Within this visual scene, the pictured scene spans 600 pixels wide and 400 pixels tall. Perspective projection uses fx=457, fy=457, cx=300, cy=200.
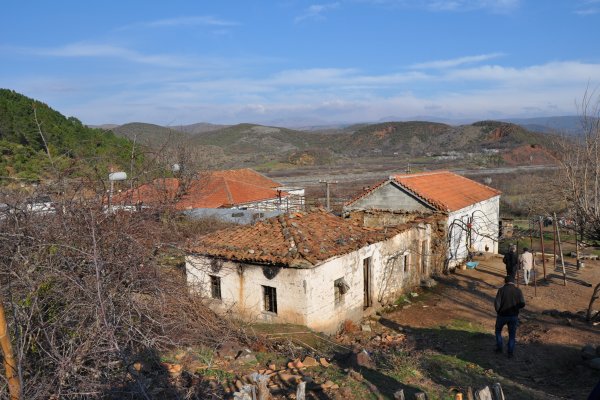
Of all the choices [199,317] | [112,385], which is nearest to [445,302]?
[199,317]

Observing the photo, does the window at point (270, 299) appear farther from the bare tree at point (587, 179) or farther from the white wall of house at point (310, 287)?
the bare tree at point (587, 179)

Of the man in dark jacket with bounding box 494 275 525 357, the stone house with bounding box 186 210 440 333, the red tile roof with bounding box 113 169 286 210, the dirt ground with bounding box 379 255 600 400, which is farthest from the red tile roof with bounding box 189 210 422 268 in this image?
the red tile roof with bounding box 113 169 286 210

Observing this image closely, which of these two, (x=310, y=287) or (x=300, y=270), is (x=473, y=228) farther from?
(x=300, y=270)

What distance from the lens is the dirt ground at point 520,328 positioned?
31.4ft

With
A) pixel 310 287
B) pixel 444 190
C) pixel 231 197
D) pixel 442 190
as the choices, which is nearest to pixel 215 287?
pixel 310 287

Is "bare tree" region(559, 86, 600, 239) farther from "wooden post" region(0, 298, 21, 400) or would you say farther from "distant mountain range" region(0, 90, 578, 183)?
"distant mountain range" region(0, 90, 578, 183)

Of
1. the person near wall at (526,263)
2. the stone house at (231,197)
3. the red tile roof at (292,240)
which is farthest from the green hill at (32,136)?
the person near wall at (526,263)

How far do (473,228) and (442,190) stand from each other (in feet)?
8.91

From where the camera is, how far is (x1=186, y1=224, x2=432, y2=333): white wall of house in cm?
1253

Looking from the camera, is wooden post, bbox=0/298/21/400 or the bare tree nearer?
wooden post, bbox=0/298/21/400

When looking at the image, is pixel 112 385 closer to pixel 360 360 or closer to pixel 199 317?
pixel 199 317

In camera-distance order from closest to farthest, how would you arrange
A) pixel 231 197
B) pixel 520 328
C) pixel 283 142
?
pixel 520 328 < pixel 231 197 < pixel 283 142

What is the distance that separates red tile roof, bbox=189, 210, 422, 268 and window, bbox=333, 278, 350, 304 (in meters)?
0.88

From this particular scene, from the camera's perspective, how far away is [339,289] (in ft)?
44.9
